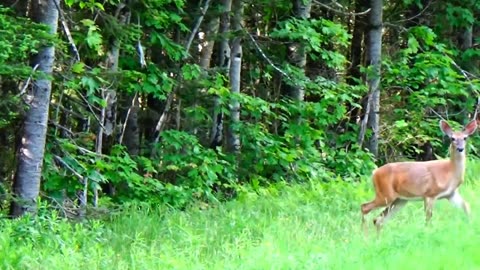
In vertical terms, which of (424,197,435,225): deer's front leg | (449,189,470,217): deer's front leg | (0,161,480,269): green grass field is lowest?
(0,161,480,269): green grass field

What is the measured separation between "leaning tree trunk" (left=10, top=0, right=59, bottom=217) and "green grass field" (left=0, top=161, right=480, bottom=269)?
0.49 m

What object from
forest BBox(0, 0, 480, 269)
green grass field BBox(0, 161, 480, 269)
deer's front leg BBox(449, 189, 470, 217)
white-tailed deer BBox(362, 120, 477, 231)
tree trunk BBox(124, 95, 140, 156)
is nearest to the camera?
green grass field BBox(0, 161, 480, 269)

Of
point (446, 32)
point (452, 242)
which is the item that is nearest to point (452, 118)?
point (446, 32)

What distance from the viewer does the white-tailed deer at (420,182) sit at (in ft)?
30.2

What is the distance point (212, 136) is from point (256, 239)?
527 cm

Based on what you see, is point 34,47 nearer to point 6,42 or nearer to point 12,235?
point 6,42

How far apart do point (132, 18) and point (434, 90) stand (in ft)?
21.3

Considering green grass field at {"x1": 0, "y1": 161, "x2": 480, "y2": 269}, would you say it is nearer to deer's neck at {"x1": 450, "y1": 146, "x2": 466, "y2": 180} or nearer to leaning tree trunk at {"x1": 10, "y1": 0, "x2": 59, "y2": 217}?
deer's neck at {"x1": 450, "y1": 146, "x2": 466, "y2": 180}

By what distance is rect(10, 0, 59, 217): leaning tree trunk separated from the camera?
8805mm

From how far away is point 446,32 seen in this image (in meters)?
18.3

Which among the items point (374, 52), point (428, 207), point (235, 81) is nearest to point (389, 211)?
point (428, 207)

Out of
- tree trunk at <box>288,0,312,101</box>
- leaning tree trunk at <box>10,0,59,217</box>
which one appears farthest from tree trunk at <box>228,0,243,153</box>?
leaning tree trunk at <box>10,0,59,217</box>

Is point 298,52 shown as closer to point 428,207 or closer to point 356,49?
point 356,49

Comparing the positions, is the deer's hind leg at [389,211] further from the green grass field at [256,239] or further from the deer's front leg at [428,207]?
the deer's front leg at [428,207]
